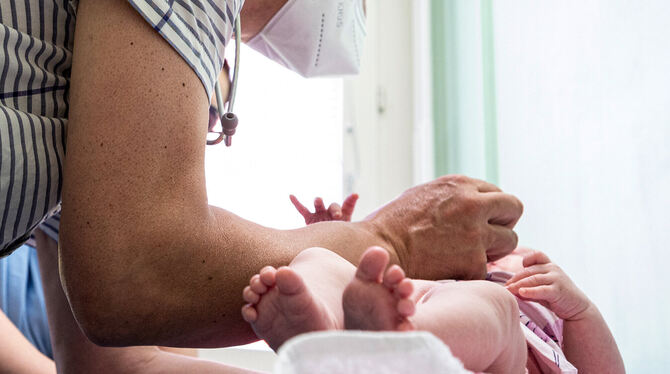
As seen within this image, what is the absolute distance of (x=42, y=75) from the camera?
581 mm

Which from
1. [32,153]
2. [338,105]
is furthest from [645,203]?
[338,105]

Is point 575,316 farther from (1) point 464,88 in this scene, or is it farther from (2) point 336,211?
(1) point 464,88

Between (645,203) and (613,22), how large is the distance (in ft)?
1.36

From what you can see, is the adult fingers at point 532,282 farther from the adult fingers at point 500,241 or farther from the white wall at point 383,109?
the white wall at point 383,109

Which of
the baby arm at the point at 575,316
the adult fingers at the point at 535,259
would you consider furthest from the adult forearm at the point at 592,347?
the adult fingers at the point at 535,259

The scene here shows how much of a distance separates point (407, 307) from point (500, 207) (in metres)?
0.56

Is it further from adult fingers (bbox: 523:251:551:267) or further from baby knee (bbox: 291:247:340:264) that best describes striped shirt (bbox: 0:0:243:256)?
adult fingers (bbox: 523:251:551:267)

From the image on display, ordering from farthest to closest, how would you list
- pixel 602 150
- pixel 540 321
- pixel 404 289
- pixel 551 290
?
pixel 602 150, pixel 540 321, pixel 551 290, pixel 404 289

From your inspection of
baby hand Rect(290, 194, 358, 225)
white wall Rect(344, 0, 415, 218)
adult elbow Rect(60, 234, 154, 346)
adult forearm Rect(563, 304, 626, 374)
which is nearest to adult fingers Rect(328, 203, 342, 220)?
baby hand Rect(290, 194, 358, 225)

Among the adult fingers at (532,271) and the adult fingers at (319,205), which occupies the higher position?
the adult fingers at (319,205)

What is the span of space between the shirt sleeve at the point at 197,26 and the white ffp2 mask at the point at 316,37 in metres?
0.37

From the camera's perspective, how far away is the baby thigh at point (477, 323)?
50cm

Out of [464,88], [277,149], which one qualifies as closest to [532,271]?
[464,88]

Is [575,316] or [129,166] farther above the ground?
[129,166]
